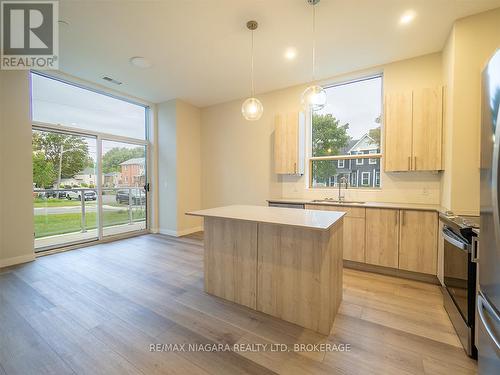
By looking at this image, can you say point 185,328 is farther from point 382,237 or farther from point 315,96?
point 382,237

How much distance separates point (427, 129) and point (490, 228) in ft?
8.15

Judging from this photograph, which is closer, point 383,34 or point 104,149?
point 383,34

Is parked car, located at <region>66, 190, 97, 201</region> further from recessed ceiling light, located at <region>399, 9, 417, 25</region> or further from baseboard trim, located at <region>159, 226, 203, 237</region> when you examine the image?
recessed ceiling light, located at <region>399, 9, 417, 25</region>

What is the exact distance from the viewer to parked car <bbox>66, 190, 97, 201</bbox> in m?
4.14

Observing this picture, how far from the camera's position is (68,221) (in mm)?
4289

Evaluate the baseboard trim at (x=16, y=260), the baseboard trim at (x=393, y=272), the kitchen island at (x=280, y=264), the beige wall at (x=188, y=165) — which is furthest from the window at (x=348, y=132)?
the baseboard trim at (x=16, y=260)

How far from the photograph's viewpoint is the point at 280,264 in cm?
202

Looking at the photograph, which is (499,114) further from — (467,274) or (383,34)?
(383,34)

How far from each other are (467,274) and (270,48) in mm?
3351

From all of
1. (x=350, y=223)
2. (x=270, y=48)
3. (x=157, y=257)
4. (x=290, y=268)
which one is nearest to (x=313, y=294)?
(x=290, y=268)

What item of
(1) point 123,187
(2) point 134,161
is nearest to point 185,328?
(1) point 123,187

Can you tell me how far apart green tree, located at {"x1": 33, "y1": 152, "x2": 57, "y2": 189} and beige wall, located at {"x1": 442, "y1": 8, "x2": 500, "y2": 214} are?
20.1ft

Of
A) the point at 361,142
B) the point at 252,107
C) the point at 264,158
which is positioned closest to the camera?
the point at 252,107

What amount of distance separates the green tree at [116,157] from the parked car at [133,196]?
529mm
